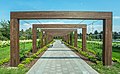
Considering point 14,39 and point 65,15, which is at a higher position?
point 65,15

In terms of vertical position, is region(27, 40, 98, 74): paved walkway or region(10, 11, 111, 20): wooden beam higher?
region(10, 11, 111, 20): wooden beam

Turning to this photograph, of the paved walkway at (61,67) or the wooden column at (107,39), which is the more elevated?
the wooden column at (107,39)

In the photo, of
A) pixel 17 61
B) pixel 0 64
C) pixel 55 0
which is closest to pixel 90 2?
pixel 55 0

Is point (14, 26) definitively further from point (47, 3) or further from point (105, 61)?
point (105, 61)

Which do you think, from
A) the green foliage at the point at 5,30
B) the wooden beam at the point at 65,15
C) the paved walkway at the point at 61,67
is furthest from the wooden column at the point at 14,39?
the green foliage at the point at 5,30

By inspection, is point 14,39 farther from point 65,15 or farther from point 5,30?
point 5,30

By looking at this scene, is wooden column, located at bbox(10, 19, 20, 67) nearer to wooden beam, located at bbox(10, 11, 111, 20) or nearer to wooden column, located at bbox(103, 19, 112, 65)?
wooden beam, located at bbox(10, 11, 111, 20)

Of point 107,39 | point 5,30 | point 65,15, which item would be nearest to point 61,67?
point 65,15

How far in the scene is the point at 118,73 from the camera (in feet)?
28.2

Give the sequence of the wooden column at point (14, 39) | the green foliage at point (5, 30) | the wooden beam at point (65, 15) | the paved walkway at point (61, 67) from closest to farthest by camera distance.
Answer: the paved walkway at point (61, 67) < the wooden column at point (14, 39) < the wooden beam at point (65, 15) < the green foliage at point (5, 30)

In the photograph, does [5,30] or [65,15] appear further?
[5,30]

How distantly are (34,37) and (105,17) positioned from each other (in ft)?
31.6

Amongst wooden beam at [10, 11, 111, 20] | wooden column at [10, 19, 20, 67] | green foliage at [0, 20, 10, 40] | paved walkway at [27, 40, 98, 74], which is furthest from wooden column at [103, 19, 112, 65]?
green foliage at [0, 20, 10, 40]

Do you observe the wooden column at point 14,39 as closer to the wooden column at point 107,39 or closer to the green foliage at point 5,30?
the wooden column at point 107,39
